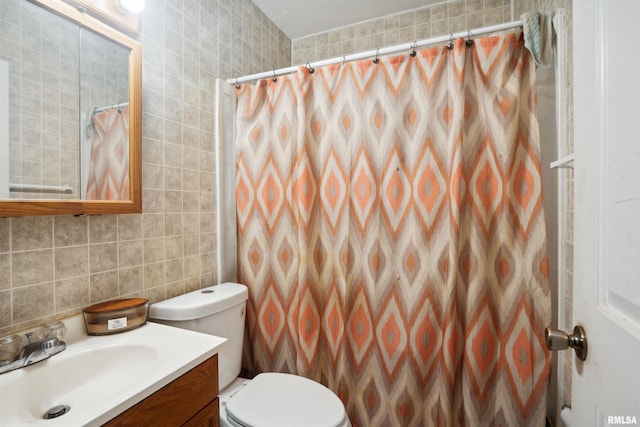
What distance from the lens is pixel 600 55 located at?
474mm

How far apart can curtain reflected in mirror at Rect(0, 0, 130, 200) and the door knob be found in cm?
132

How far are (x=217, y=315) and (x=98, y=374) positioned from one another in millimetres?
440

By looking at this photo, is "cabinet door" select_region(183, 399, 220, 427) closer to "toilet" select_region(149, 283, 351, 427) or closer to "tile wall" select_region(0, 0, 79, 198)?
"toilet" select_region(149, 283, 351, 427)

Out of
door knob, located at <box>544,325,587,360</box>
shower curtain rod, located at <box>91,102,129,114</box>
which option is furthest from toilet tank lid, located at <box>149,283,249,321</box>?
door knob, located at <box>544,325,587,360</box>

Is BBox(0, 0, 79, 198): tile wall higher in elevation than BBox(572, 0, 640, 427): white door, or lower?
higher

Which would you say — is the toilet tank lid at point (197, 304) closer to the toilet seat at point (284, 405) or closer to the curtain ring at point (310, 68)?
the toilet seat at point (284, 405)

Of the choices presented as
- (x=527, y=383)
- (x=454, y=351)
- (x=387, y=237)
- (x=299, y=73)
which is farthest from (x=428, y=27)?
(x=527, y=383)

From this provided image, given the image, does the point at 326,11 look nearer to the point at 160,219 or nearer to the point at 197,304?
the point at 160,219

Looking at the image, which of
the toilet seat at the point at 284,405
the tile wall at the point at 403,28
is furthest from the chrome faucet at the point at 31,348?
the tile wall at the point at 403,28

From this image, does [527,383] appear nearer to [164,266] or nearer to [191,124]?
[164,266]

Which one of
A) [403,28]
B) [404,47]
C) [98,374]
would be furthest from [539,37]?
[98,374]

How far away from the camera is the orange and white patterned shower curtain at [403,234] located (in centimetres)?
120

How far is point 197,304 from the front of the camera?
1188 mm

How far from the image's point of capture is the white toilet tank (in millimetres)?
1165
